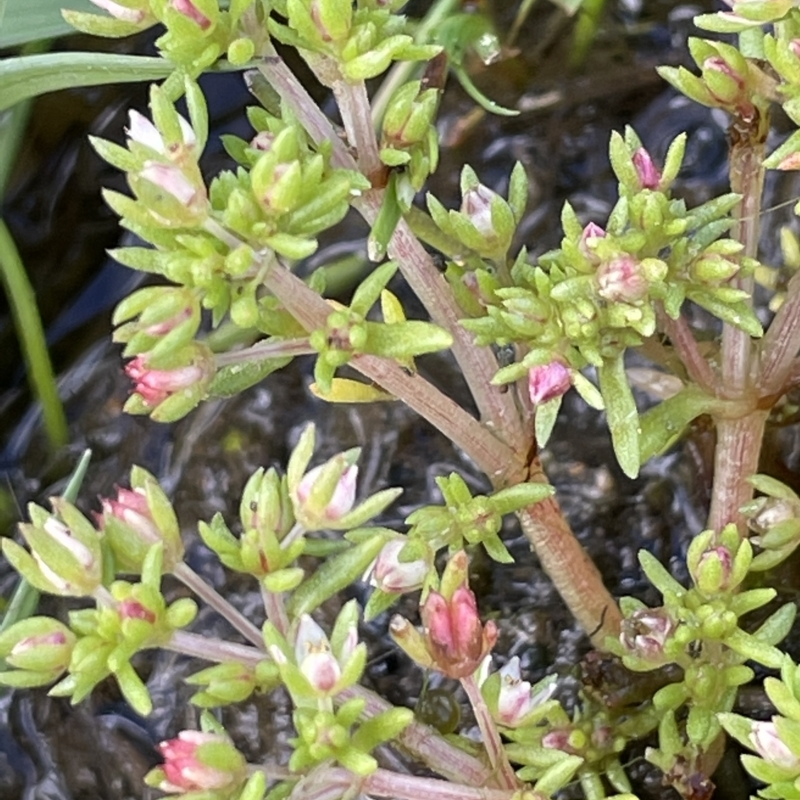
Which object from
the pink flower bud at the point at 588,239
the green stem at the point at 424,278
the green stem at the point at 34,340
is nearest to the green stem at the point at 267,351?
the green stem at the point at 424,278

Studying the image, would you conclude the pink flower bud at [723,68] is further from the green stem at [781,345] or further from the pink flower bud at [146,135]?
the pink flower bud at [146,135]

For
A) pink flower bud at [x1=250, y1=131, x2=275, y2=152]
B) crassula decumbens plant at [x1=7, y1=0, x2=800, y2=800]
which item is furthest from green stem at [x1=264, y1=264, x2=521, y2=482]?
pink flower bud at [x1=250, y1=131, x2=275, y2=152]

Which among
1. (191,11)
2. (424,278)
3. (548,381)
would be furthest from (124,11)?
(548,381)

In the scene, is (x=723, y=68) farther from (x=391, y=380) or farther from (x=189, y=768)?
(x=189, y=768)

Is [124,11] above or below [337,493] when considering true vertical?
above

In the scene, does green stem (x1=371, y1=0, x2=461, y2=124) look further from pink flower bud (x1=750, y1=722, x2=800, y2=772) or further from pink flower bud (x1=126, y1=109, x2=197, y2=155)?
pink flower bud (x1=750, y1=722, x2=800, y2=772)

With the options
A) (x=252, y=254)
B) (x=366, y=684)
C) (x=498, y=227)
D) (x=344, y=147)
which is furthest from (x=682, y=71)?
(x=366, y=684)
